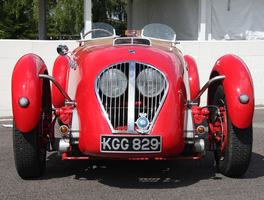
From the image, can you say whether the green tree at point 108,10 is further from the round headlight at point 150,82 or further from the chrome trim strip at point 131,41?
the round headlight at point 150,82

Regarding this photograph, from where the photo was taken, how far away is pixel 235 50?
9.73 metres

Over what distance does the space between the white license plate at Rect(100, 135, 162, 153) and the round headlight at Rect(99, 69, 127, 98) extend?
45cm

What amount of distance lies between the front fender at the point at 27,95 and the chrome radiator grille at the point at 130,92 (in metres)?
0.63

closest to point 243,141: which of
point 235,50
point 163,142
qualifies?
point 163,142

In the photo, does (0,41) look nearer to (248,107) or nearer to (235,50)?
(235,50)

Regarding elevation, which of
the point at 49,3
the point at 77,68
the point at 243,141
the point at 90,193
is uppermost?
the point at 49,3

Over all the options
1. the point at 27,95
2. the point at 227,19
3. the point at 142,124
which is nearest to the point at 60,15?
the point at 227,19

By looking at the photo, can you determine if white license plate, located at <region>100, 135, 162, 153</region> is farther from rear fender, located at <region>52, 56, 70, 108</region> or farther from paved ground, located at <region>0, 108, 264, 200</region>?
rear fender, located at <region>52, 56, 70, 108</region>

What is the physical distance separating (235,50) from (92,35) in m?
4.87

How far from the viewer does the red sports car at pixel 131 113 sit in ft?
12.3

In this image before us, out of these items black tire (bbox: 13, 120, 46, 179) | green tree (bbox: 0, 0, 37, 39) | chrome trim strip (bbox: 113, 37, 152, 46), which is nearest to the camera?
black tire (bbox: 13, 120, 46, 179)

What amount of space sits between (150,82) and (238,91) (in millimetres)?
892

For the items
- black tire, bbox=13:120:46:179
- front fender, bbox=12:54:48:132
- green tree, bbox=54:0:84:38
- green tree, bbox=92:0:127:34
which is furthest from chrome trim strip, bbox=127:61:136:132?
green tree, bbox=92:0:127:34

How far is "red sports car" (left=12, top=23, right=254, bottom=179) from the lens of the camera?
12.3 ft
